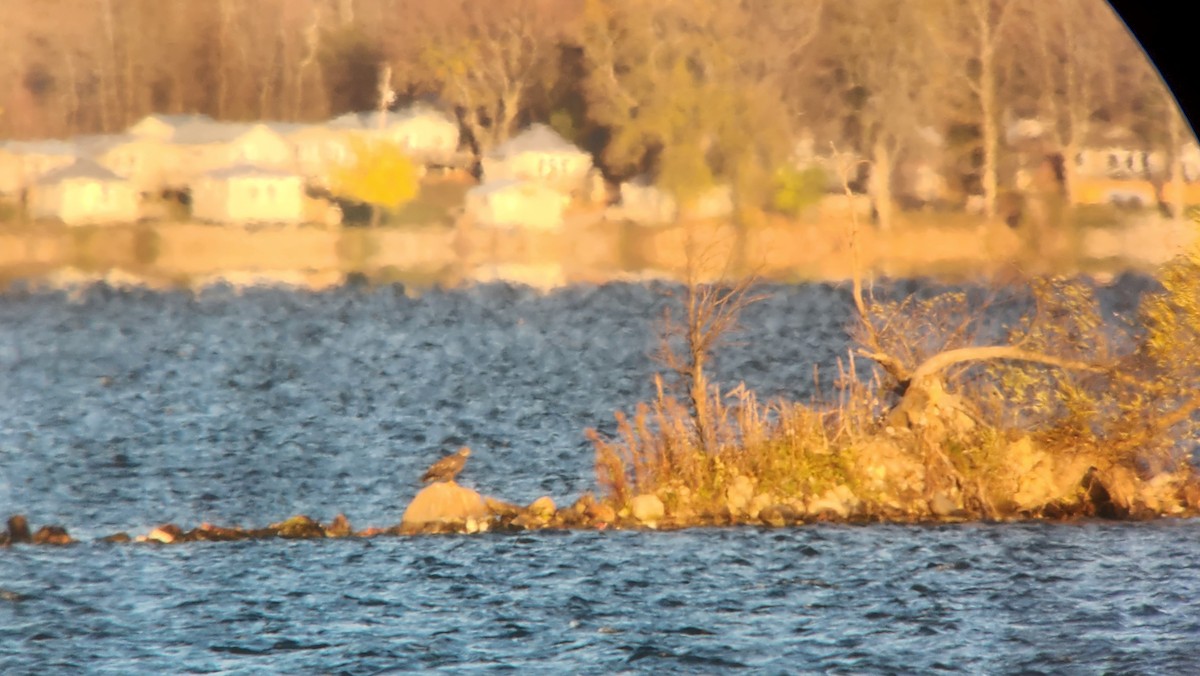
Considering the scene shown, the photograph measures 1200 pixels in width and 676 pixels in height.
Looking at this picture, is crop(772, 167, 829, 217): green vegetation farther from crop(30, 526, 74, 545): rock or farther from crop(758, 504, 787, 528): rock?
crop(30, 526, 74, 545): rock

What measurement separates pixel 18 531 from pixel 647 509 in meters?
5.77

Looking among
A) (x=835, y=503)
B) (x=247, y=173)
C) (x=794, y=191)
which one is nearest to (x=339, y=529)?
(x=835, y=503)

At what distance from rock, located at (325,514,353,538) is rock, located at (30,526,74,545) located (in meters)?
2.38

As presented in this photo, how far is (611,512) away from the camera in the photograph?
12844 mm

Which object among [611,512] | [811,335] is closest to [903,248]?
[811,335]

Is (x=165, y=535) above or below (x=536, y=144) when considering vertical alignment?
below

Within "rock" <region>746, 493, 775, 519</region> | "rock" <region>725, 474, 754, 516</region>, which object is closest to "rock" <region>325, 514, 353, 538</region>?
"rock" <region>725, 474, 754, 516</region>

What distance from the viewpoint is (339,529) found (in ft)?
46.0

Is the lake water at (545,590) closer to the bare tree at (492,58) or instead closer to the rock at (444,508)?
the rock at (444,508)

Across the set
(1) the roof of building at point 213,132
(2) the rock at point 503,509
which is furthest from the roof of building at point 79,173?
(2) the rock at point 503,509

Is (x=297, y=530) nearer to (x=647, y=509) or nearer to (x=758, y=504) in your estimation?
(x=647, y=509)

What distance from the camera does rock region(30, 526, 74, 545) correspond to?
14.3m

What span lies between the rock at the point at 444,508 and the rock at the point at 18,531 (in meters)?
3.51

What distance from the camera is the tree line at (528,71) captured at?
26.2 metres
